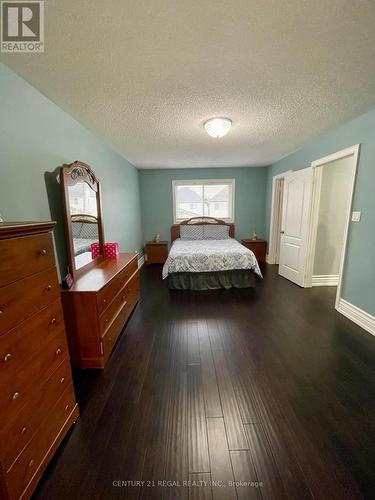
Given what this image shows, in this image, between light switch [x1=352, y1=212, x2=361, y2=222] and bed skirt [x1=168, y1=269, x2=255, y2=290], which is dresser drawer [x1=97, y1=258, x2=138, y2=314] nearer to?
bed skirt [x1=168, y1=269, x2=255, y2=290]

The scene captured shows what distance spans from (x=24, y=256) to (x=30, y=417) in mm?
779

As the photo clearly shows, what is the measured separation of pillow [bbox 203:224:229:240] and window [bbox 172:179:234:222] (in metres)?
0.46

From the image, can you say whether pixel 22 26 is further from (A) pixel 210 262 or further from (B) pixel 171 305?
(A) pixel 210 262

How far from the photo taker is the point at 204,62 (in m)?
1.39

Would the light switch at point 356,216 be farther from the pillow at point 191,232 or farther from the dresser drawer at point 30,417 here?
the dresser drawer at point 30,417

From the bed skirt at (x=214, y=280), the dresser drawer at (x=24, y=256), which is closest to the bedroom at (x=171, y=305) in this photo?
the dresser drawer at (x=24, y=256)

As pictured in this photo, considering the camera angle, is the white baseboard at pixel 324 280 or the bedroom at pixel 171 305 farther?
the white baseboard at pixel 324 280

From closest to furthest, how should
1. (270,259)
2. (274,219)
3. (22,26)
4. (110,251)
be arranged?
1. (22,26)
2. (110,251)
3. (274,219)
4. (270,259)

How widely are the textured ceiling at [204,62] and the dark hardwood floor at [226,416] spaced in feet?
7.90

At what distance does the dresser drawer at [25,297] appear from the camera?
0.82 meters

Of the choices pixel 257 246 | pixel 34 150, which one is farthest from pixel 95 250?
pixel 257 246

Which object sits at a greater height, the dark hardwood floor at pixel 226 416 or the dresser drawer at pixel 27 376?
the dresser drawer at pixel 27 376

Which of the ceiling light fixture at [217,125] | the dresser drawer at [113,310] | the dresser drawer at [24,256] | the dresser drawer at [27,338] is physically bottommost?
the dresser drawer at [113,310]

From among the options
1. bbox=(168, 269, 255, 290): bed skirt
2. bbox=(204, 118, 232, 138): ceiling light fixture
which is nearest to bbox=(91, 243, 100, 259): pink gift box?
bbox=(168, 269, 255, 290): bed skirt
